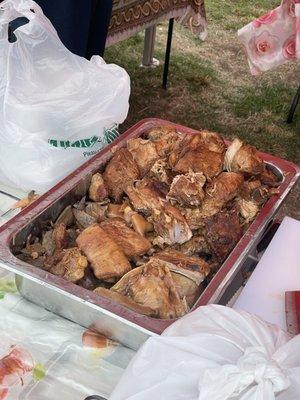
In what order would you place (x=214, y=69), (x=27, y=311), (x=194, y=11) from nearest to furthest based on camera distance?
(x=27, y=311)
(x=194, y=11)
(x=214, y=69)

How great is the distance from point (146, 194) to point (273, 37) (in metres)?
1.99

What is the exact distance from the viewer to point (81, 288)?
36.6 inches

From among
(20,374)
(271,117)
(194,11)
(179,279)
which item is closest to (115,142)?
(179,279)

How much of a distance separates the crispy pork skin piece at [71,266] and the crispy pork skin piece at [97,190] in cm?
21

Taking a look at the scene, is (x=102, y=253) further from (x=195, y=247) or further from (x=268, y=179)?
(x=268, y=179)

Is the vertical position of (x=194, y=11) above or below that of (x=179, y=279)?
below

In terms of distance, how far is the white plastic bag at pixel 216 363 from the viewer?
0.65m

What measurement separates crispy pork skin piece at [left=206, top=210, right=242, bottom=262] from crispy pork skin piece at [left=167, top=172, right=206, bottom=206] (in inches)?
2.2

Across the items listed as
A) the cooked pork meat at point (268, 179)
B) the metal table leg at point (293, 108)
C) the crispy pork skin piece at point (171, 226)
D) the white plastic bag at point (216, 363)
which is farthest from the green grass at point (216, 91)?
the white plastic bag at point (216, 363)

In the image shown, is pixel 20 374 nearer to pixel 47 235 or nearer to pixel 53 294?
pixel 53 294

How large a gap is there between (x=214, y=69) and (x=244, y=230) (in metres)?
3.21

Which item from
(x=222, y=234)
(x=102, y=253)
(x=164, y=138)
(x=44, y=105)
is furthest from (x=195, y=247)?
(x=44, y=105)

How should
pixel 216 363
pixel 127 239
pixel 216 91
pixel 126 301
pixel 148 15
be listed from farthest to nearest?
pixel 216 91 → pixel 148 15 → pixel 127 239 → pixel 126 301 → pixel 216 363

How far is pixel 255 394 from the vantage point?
65 centimetres
